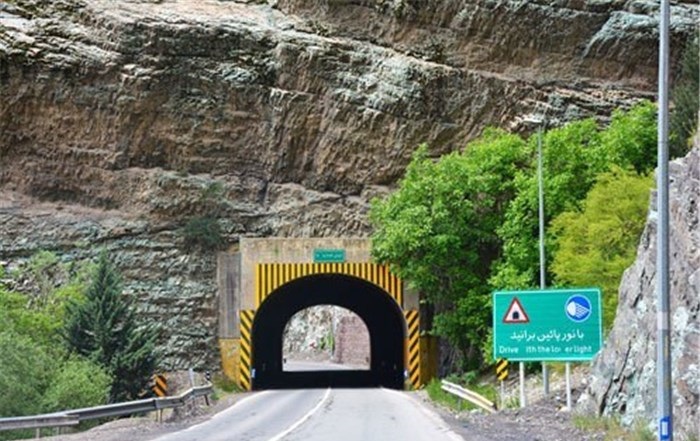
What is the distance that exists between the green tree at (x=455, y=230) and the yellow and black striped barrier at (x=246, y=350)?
5.52 meters

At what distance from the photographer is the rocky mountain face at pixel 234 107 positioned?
1593 inches

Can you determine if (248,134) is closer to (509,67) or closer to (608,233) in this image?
(509,67)

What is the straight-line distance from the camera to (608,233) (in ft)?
88.4

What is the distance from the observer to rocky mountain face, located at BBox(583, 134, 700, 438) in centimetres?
1398

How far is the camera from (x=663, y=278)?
11.9 meters

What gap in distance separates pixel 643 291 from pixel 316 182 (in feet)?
84.2

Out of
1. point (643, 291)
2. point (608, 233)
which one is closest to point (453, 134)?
point (608, 233)

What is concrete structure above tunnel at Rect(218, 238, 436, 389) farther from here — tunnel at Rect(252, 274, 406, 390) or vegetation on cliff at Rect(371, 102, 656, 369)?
tunnel at Rect(252, 274, 406, 390)

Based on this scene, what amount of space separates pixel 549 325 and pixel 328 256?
53.7 ft

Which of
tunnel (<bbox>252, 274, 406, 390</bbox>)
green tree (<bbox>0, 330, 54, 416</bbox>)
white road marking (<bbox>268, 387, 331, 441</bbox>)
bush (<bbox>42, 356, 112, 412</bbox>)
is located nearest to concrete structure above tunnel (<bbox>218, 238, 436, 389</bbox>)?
tunnel (<bbox>252, 274, 406, 390</bbox>)

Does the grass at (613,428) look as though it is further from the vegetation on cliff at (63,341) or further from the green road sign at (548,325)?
the vegetation on cliff at (63,341)

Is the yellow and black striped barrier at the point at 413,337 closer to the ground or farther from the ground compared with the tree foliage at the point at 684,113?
closer to the ground

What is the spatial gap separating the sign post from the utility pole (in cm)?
838

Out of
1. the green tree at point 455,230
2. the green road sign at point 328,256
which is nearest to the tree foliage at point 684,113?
the green tree at point 455,230
